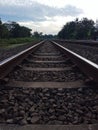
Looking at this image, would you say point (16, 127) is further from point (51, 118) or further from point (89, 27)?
point (89, 27)

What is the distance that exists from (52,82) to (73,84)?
442mm

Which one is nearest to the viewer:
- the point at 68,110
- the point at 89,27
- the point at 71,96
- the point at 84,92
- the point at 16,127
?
the point at 16,127

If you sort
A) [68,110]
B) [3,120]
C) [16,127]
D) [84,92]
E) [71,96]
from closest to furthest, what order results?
[16,127] → [3,120] → [68,110] → [71,96] → [84,92]

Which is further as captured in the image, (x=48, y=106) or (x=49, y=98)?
(x=49, y=98)

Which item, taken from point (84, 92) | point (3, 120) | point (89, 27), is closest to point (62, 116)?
point (3, 120)

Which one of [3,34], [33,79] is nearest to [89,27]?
[3,34]

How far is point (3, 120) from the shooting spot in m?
3.44

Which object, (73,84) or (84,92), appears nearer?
(84,92)

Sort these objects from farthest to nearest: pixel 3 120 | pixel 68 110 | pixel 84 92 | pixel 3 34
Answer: pixel 3 34, pixel 84 92, pixel 68 110, pixel 3 120

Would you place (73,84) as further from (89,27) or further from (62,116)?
(89,27)

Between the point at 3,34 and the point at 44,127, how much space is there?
9545 cm

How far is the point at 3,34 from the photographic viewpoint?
9694 cm

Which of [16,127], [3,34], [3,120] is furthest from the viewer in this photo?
[3,34]

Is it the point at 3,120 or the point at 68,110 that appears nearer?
the point at 3,120
